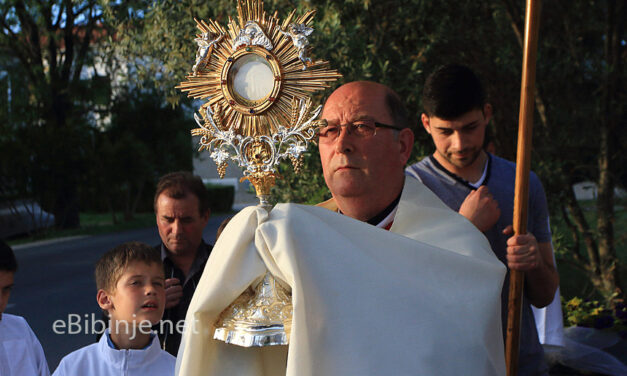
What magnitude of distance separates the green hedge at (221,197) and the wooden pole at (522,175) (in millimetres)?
29759

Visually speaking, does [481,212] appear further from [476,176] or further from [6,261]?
[6,261]

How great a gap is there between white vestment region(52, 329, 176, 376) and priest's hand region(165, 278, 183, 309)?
0.61 ft

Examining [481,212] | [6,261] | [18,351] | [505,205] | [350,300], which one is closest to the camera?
[350,300]

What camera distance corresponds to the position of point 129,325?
304 cm

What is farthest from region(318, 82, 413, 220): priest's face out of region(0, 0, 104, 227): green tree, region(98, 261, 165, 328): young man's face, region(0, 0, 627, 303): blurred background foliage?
region(0, 0, 104, 227): green tree

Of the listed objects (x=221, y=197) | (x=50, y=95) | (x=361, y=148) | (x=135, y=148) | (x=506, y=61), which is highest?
(x=50, y=95)

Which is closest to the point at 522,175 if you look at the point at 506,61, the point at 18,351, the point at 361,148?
the point at 361,148

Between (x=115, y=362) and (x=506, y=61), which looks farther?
(x=506, y=61)

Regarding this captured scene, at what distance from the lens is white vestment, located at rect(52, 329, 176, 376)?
298cm

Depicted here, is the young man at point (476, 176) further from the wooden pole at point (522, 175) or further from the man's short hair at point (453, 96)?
the wooden pole at point (522, 175)

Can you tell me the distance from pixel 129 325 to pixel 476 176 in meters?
1.54

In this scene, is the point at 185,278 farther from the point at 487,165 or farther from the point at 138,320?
the point at 487,165

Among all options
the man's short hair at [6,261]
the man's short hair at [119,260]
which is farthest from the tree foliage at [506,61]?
the man's short hair at [119,260]

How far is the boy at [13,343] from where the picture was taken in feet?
11.1
